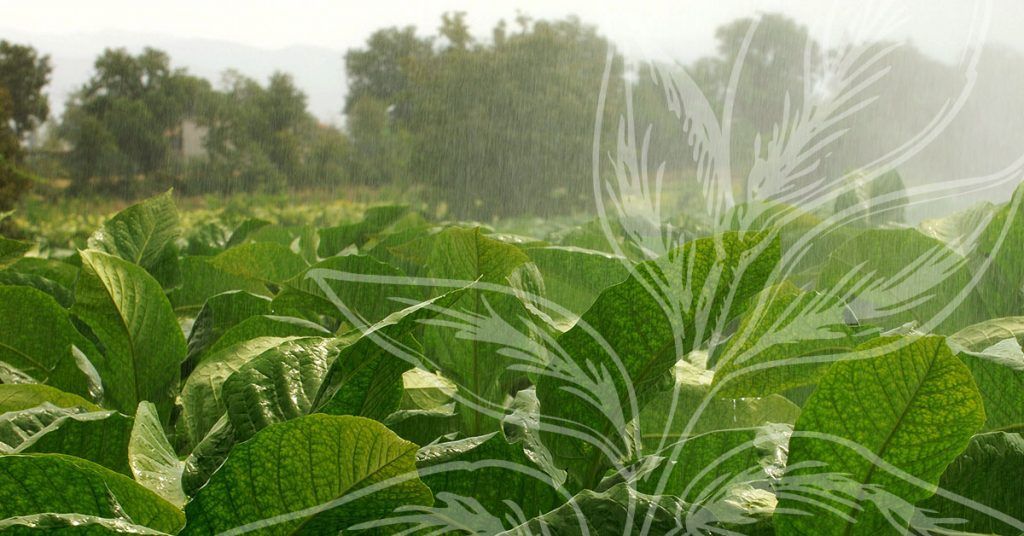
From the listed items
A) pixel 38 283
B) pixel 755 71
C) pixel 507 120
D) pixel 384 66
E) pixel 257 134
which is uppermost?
pixel 384 66

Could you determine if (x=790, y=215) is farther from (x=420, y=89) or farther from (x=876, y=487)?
(x=420, y=89)

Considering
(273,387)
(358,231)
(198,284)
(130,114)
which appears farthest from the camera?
(130,114)

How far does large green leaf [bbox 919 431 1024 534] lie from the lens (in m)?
0.31

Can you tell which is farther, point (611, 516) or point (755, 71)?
point (755, 71)

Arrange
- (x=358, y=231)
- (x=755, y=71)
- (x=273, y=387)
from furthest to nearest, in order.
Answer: (x=755, y=71), (x=358, y=231), (x=273, y=387)

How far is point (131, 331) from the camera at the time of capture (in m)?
0.56

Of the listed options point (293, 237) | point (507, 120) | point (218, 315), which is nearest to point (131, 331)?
point (218, 315)

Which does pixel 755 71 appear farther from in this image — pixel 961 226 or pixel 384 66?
pixel 384 66

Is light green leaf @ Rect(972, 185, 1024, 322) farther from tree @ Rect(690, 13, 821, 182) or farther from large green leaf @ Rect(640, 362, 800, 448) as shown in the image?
tree @ Rect(690, 13, 821, 182)

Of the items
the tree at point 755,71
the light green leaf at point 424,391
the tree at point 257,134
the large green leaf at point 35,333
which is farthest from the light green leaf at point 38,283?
the tree at point 257,134

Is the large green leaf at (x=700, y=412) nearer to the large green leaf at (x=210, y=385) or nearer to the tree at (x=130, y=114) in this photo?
the large green leaf at (x=210, y=385)

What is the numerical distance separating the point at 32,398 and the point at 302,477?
253 mm

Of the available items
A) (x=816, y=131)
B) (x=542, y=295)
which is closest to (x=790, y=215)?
(x=816, y=131)

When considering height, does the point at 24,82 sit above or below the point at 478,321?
above
